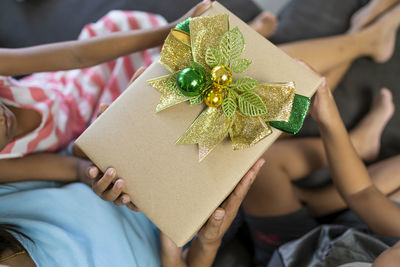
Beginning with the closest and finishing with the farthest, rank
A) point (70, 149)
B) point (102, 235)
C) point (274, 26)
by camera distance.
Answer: point (102, 235) < point (70, 149) < point (274, 26)

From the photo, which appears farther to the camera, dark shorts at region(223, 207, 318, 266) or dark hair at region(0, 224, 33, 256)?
dark shorts at region(223, 207, 318, 266)

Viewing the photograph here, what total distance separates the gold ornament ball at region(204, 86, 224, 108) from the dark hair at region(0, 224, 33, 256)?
1.44 feet

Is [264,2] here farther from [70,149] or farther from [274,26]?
[70,149]

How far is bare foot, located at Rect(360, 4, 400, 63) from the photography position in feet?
2.81

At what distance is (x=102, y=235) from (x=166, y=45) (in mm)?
401


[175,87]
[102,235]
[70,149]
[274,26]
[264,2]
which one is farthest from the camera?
[264,2]

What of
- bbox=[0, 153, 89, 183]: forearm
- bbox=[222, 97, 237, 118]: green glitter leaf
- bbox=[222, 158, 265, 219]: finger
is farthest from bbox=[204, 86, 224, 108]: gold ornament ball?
bbox=[0, 153, 89, 183]: forearm

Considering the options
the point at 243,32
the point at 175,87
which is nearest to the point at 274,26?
the point at 243,32

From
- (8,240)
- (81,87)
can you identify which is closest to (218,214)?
(8,240)

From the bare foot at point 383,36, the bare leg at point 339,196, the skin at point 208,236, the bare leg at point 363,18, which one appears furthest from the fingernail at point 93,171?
the bare foot at point 383,36

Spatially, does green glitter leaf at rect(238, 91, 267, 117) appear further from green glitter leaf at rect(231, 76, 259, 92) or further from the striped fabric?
the striped fabric

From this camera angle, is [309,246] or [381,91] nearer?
[309,246]

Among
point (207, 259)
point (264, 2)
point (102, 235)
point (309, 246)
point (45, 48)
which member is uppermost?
point (45, 48)

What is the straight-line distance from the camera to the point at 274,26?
2.93 feet
